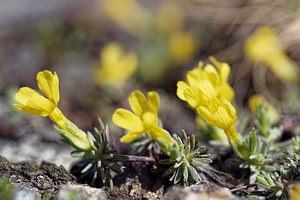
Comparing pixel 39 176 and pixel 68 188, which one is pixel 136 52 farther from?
pixel 68 188

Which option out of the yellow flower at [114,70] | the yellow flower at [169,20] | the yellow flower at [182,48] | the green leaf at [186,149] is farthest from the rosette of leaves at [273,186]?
the yellow flower at [169,20]

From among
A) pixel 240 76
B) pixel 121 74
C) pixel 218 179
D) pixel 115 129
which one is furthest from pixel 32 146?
pixel 240 76

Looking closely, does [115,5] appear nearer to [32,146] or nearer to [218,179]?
[32,146]

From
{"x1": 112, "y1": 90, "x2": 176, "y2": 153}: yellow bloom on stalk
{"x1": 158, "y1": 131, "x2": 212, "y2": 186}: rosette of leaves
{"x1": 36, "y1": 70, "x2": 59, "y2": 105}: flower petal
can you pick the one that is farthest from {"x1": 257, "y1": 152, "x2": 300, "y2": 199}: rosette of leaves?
{"x1": 36, "y1": 70, "x2": 59, "y2": 105}: flower petal

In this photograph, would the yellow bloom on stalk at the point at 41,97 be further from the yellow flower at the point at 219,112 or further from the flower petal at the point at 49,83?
the yellow flower at the point at 219,112

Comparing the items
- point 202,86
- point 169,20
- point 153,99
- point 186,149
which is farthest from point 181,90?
point 169,20

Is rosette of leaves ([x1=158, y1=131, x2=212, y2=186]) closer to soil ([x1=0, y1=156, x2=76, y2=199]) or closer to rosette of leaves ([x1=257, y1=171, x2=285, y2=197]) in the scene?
rosette of leaves ([x1=257, y1=171, x2=285, y2=197])
